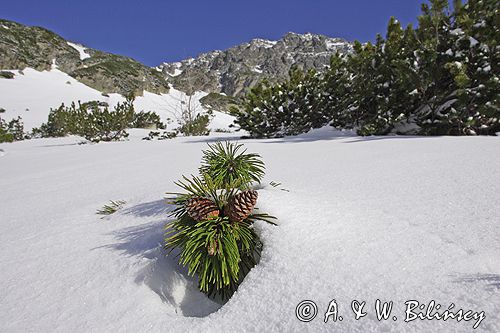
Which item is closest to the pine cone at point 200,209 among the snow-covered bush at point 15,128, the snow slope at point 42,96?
the snow slope at point 42,96

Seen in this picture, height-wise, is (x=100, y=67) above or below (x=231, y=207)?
above

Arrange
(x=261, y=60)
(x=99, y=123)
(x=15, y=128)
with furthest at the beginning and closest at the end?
(x=261, y=60) < (x=15, y=128) < (x=99, y=123)

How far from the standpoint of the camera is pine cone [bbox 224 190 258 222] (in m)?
1.14

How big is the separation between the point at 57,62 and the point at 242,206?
59.8m

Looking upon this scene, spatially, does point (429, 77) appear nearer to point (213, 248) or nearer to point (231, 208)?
point (231, 208)

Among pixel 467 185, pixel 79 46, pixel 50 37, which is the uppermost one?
pixel 79 46

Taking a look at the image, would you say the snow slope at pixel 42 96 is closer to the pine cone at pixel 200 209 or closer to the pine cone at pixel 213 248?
the pine cone at pixel 200 209

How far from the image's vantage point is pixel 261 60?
11025cm

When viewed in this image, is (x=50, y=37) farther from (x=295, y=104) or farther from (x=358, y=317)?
(x=358, y=317)

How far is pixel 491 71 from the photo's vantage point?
5.19 m

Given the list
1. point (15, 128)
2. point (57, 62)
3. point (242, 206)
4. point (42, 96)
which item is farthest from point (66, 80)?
point (242, 206)

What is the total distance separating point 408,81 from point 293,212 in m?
6.30

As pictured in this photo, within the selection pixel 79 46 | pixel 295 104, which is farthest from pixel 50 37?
pixel 295 104

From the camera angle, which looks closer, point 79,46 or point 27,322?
point 27,322
